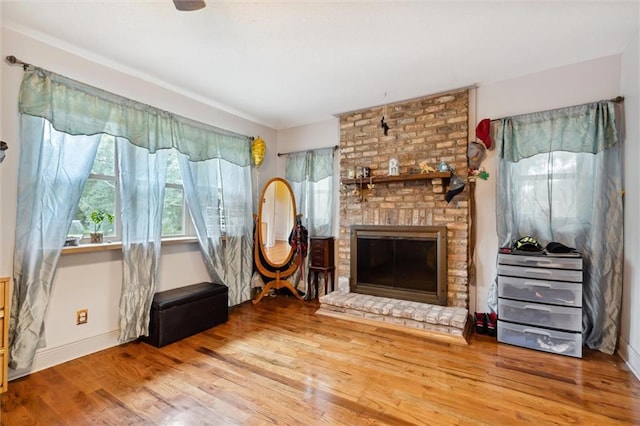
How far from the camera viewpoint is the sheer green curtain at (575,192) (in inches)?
93.2

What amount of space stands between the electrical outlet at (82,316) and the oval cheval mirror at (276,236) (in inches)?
72.1

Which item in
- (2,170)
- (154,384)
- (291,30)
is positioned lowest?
(154,384)

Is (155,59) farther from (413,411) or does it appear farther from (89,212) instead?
(413,411)

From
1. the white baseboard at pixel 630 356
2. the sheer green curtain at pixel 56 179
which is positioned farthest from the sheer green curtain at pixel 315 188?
the white baseboard at pixel 630 356

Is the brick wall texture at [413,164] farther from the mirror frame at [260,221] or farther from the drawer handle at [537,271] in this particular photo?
the mirror frame at [260,221]

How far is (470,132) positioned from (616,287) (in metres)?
1.84

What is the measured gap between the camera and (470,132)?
3.08 meters

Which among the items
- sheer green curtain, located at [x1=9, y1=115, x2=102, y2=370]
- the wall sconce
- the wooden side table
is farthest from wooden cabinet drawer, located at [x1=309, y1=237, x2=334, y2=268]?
the wall sconce

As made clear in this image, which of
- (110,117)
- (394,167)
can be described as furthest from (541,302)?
(110,117)

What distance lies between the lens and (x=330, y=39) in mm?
2186

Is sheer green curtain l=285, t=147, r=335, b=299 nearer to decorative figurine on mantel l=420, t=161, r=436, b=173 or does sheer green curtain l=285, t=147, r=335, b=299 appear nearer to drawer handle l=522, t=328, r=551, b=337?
decorative figurine on mantel l=420, t=161, r=436, b=173

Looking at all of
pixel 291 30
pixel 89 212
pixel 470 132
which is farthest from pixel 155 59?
pixel 470 132

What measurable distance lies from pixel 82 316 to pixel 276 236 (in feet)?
7.29

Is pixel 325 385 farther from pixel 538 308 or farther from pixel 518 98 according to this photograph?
pixel 518 98
